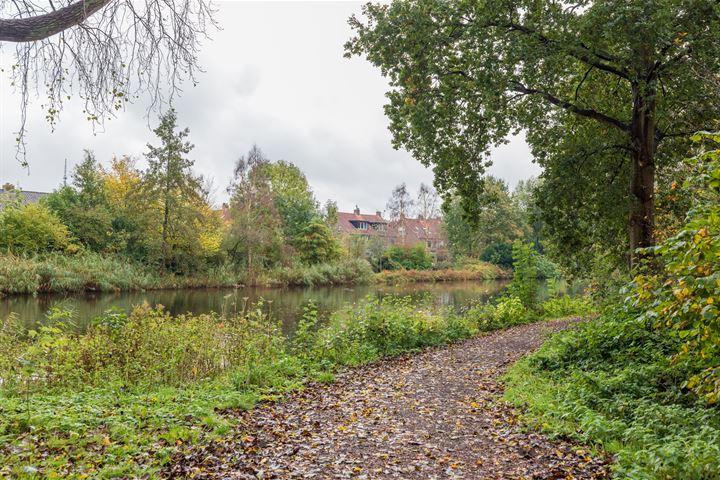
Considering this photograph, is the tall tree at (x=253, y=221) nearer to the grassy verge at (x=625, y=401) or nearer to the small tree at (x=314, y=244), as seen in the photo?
the small tree at (x=314, y=244)

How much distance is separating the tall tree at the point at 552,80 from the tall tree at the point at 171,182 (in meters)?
27.7

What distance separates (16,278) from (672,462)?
100.0 feet

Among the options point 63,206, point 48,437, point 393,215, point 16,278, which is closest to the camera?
point 48,437

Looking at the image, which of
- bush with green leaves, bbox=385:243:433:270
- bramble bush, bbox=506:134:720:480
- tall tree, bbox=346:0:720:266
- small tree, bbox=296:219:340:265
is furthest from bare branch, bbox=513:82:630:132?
bush with green leaves, bbox=385:243:433:270

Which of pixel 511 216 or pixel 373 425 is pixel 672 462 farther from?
pixel 511 216

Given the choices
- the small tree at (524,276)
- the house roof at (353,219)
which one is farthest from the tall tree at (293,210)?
the small tree at (524,276)

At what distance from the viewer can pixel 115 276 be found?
30875 mm

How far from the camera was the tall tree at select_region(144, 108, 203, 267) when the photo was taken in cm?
3538

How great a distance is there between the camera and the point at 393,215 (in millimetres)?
71125

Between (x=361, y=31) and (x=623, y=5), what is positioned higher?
(x=361, y=31)

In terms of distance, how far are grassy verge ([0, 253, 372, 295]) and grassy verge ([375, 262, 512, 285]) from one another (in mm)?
4623

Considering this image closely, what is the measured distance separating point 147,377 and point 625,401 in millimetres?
7225

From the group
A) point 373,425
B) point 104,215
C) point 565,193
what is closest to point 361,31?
point 565,193

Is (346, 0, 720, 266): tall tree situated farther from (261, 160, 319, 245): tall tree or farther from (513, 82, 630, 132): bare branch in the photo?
(261, 160, 319, 245): tall tree
